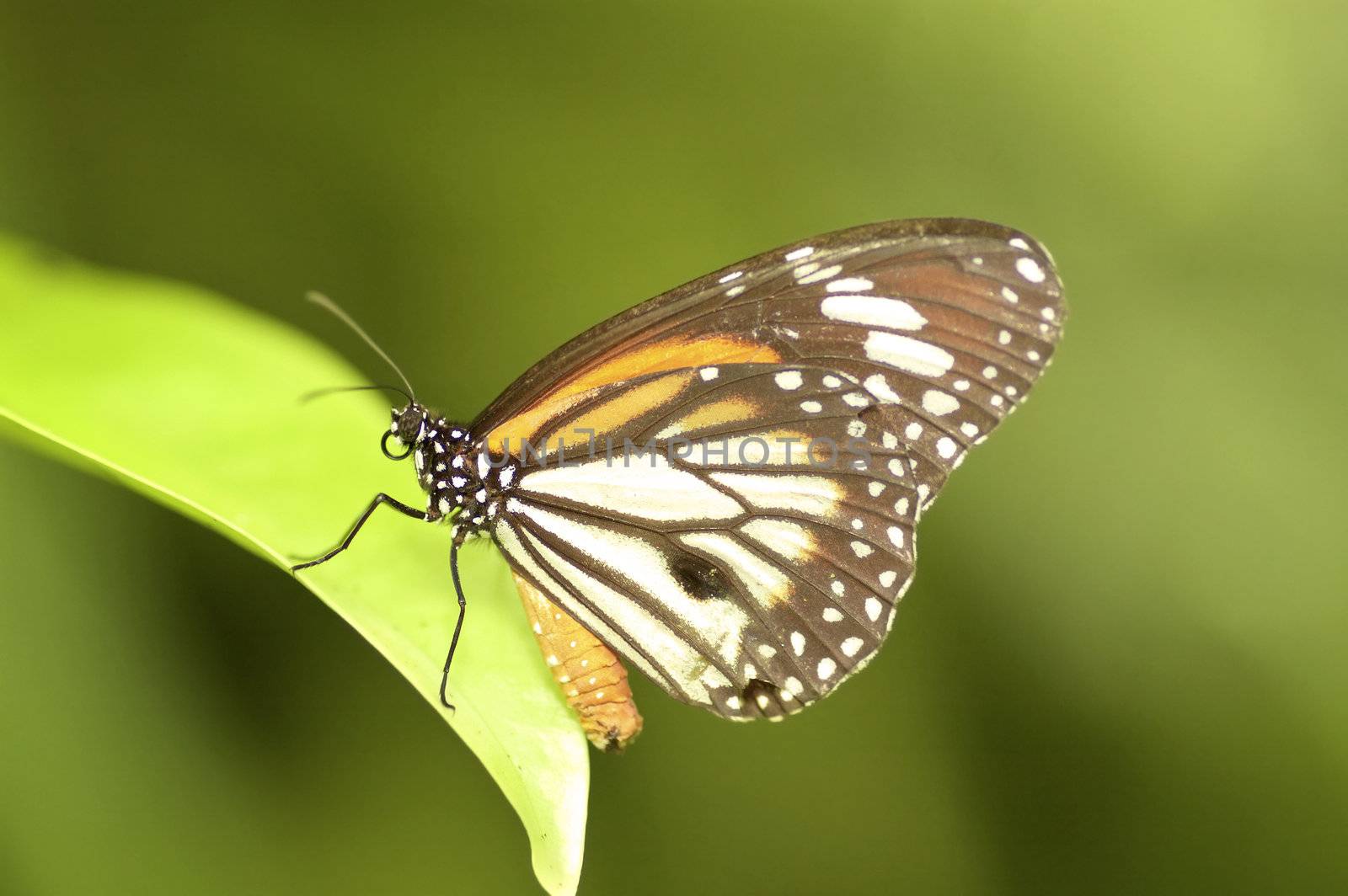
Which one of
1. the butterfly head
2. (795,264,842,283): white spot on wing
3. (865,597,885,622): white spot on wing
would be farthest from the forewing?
(865,597,885,622): white spot on wing

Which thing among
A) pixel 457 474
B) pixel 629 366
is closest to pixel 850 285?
pixel 629 366

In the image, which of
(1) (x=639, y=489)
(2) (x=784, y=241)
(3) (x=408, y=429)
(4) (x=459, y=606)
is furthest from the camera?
(2) (x=784, y=241)

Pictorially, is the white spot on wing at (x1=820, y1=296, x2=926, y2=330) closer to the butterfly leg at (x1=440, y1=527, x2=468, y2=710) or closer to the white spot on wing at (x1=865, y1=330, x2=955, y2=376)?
the white spot on wing at (x1=865, y1=330, x2=955, y2=376)

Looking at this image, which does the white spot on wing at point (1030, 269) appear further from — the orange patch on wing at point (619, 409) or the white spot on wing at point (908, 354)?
the orange patch on wing at point (619, 409)

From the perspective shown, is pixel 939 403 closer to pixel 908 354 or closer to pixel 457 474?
pixel 908 354

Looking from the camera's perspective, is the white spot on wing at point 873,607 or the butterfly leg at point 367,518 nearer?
the butterfly leg at point 367,518

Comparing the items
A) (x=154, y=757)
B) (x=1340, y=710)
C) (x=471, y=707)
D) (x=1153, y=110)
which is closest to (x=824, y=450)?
(x=471, y=707)

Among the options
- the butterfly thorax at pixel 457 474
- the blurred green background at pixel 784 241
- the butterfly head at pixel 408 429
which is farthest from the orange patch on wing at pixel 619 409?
the blurred green background at pixel 784 241
